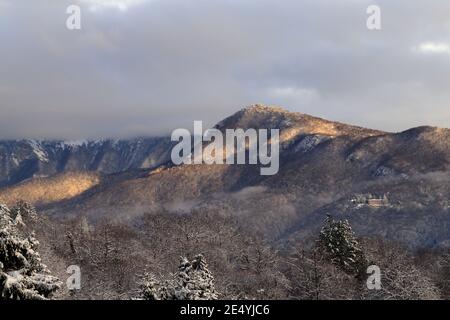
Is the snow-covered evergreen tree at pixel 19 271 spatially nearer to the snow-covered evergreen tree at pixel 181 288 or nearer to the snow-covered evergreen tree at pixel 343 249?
the snow-covered evergreen tree at pixel 181 288

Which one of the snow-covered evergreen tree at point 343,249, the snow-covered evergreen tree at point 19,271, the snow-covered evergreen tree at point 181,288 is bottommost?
the snow-covered evergreen tree at point 343,249

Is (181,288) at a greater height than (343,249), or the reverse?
(181,288)

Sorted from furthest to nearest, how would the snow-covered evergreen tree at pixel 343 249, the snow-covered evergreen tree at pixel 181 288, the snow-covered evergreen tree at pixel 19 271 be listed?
1. the snow-covered evergreen tree at pixel 343 249
2. the snow-covered evergreen tree at pixel 181 288
3. the snow-covered evergreen tree at pixel 19 271

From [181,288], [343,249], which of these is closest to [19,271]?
[181,288]

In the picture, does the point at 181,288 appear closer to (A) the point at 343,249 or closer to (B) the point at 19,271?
(B) the point at 19,271

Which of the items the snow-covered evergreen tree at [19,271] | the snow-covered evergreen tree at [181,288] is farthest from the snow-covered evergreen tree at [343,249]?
the snow-covered evergreen tree at [19,271]
